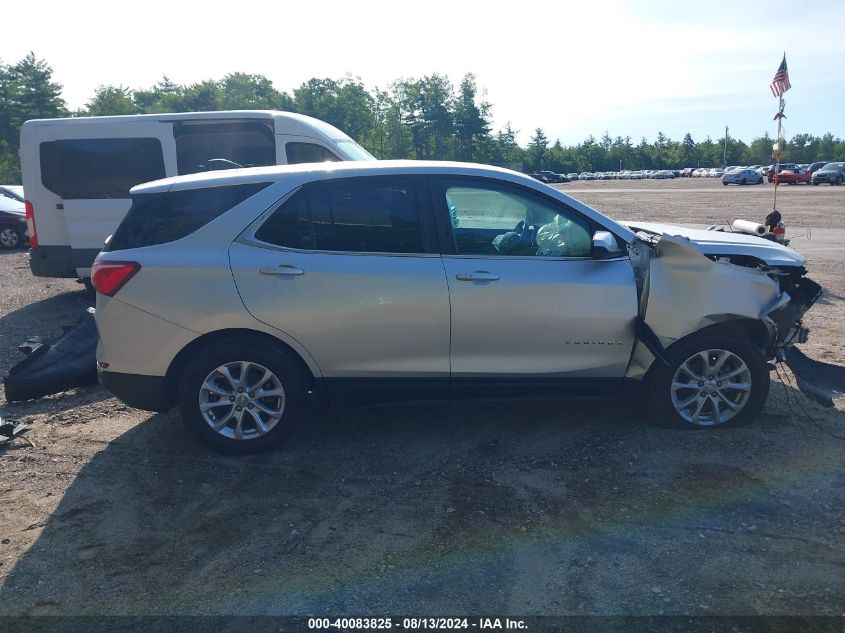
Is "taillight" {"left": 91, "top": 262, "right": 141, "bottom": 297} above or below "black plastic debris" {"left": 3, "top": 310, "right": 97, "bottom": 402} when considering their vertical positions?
above

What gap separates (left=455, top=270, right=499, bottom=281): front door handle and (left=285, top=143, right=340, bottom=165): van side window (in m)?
4.85

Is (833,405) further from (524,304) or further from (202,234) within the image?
(202,234)

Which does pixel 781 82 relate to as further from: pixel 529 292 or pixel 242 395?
pixel 242 395

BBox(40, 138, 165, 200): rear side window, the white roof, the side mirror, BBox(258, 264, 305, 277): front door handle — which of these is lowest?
BBox(258, 264, 305, 277): front door handle

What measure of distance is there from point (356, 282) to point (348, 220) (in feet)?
1.46

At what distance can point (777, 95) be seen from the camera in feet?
43.3

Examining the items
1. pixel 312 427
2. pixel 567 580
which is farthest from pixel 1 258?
pixel 567 580

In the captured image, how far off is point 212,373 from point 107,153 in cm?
589

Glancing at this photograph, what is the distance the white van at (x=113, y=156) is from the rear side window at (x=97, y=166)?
0.01 m

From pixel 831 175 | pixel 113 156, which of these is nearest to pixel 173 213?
pixel 113 156

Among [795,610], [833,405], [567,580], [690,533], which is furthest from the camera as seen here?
[833,405]

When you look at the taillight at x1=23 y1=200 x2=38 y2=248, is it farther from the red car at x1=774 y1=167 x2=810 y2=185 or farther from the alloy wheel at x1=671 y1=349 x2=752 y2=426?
the red car at x1=774 y1=167 x2=810 y2=185

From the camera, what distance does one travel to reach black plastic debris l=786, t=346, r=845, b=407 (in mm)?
5305

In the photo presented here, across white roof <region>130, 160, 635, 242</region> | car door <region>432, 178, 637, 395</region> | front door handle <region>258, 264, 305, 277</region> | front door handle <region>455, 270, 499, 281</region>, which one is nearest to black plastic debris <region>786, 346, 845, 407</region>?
car door <region>432, 178, 637, 395</region>
